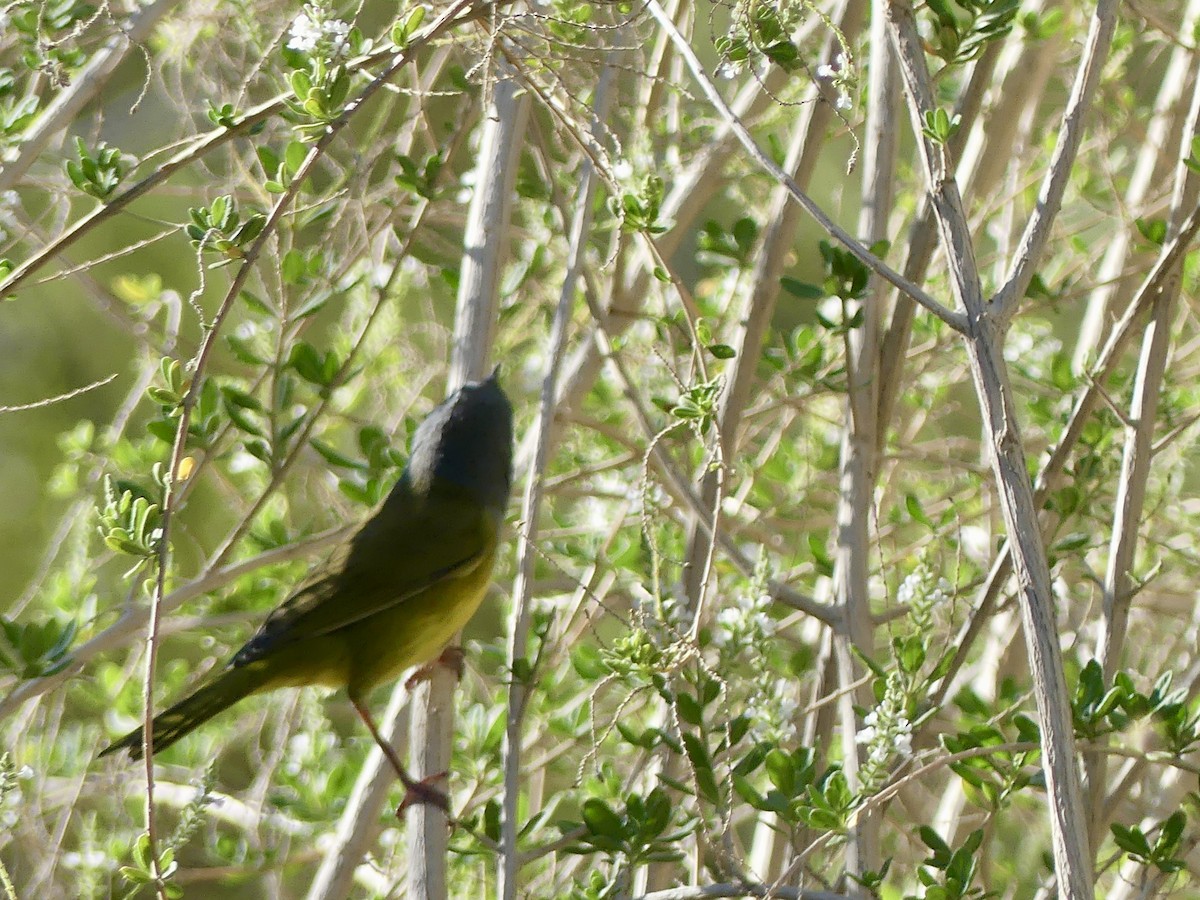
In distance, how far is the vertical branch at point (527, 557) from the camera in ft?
5.68

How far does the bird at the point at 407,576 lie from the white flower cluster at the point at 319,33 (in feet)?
2.61

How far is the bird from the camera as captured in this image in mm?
2500

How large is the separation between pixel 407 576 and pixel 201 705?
0.44 m

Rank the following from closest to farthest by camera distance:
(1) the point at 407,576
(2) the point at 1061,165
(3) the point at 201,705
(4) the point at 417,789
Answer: (2) the point at 1061,165, (4) the point at 417,789, (3) the point at 201,705, (1) the point at 407,576

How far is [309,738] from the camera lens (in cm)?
294

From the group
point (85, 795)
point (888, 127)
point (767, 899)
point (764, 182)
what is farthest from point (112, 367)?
point (767, 899)

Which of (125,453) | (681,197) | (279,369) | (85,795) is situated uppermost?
(681,197)

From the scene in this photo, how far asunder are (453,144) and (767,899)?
1446mm

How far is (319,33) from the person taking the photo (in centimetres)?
175

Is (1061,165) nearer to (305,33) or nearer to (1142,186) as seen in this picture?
(305,33)

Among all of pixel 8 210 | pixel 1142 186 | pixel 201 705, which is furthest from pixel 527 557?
pixel 1142 186

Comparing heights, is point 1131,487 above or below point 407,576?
above

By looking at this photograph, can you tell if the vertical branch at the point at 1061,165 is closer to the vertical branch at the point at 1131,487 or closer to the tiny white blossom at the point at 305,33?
the vertical branch at the point at 1131,487

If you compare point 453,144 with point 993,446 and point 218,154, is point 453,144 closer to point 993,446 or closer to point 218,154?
point 993,446
